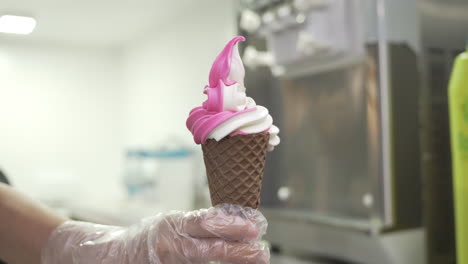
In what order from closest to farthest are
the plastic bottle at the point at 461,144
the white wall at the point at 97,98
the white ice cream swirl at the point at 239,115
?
1. the white ice cream swirl at the point at 239,115
2. the plastic bottle at the point at 461,144
3. the white wall at the point at 97,98

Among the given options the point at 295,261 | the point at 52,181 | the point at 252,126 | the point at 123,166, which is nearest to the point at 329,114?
the point at 295,261

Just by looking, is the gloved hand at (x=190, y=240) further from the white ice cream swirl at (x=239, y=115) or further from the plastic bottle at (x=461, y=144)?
the plastic bottle at (x=461, y=144)

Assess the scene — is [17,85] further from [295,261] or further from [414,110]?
[414,110]

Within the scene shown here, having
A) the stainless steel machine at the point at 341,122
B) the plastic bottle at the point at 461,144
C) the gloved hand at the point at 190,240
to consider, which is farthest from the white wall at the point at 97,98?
the plastic bottle at the point at 461,144

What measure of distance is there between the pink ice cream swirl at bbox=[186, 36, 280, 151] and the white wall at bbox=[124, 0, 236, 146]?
1.98m

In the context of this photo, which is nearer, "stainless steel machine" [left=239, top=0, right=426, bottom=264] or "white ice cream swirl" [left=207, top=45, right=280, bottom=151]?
"white ice cream swirl" [left=207, top=45, right=280, bottom=151]

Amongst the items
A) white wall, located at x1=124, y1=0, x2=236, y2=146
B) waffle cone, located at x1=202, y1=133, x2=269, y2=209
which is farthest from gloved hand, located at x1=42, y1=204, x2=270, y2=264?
white wall, located at x1=124, y1=0, x2=236, y2=146

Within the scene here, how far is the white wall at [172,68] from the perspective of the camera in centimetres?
279

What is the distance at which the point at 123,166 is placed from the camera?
11.9 ft

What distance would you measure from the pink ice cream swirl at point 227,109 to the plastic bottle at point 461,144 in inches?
32.7

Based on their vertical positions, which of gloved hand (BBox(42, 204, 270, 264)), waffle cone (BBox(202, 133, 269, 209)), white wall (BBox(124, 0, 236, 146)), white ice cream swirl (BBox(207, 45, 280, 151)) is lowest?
gloved hand (BBox(42, 204, 270, 264))

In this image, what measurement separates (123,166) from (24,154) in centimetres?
165

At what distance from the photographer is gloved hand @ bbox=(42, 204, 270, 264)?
647 mm

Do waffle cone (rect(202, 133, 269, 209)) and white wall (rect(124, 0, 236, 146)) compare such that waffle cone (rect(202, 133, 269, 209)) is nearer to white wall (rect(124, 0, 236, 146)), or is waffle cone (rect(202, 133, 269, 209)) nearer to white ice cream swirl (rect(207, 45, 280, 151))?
white ice cream swirl (rect(207, 45, 280, 151))
